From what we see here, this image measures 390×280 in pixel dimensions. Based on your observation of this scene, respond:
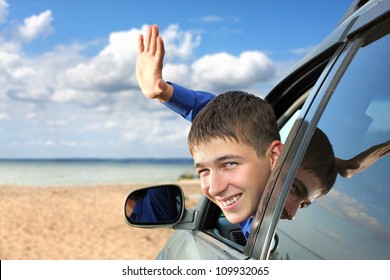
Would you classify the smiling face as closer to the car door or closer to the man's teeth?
the man's teeth

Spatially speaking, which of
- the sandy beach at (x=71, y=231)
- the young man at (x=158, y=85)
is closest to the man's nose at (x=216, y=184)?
the young man at (x=158, y=85)

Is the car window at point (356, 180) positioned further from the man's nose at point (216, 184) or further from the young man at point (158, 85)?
the young man at point (158, 85)

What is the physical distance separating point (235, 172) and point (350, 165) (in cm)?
46

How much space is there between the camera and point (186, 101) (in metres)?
2.49

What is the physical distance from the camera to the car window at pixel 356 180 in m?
1.29

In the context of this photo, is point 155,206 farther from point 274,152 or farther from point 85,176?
point 85,176

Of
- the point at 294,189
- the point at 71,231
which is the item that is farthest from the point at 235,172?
the point at 71,231

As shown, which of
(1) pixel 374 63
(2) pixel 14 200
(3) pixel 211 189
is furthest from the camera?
(2) pixel 14 200

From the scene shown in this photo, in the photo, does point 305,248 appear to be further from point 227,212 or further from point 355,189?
point 227,212

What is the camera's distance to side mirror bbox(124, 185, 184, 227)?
8.46ft

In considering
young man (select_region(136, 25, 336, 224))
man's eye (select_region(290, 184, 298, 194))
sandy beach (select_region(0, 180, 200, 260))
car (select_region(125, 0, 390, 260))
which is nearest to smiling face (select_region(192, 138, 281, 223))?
car (select_region(125, 0, 390, 260))

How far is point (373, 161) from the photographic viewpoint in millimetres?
1350

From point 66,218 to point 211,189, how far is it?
17183 mm

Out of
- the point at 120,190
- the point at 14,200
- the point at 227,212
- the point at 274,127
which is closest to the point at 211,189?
the point at 227,212
